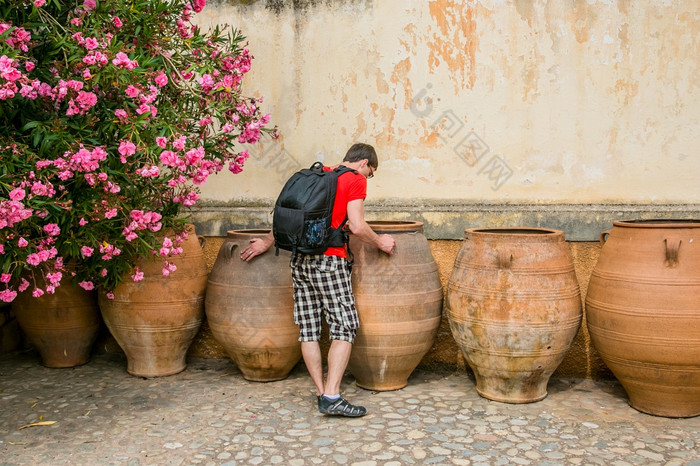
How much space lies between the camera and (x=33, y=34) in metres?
3.83

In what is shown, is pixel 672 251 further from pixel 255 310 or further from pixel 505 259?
pixel 255 310

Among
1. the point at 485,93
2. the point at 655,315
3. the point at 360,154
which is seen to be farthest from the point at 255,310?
the point at 655,315

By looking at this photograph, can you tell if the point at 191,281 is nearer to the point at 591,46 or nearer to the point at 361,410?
the point at 361,410

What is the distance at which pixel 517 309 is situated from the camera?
4262 millimetres

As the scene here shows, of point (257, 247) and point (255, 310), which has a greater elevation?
point (257, 247)

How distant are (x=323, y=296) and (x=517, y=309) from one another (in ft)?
3.80

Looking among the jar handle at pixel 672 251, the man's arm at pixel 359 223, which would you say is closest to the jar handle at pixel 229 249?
the man's arm at pixel 359 223

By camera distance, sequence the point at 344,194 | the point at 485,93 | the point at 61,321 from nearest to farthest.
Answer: the point at 344,194
the point at 485,93
the point at 61,321

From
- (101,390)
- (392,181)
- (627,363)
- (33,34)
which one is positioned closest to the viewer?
(33,34)

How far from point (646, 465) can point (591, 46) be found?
9.06ft

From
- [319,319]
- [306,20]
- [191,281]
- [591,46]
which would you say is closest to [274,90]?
[306,20]

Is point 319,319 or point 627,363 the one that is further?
point 319,319

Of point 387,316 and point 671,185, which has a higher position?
point 671,185

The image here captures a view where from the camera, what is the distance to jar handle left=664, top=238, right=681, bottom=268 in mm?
4004
